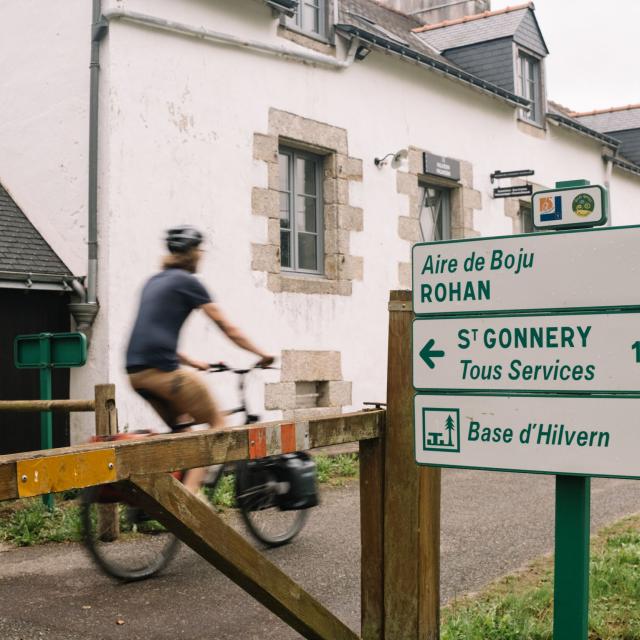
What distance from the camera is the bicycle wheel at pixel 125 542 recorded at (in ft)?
16.4

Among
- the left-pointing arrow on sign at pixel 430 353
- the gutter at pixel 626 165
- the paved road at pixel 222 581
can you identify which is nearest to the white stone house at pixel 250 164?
the paved road at pixel 222 581

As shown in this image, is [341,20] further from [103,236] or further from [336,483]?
[336,483]

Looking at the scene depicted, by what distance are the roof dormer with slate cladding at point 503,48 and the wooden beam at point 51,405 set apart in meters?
9.71

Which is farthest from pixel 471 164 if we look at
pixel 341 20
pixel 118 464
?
pixel 118 464

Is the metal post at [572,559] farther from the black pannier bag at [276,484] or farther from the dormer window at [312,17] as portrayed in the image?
the dormer window at [312,17]

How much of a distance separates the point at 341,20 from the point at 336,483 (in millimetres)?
5711

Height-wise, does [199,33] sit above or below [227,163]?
above

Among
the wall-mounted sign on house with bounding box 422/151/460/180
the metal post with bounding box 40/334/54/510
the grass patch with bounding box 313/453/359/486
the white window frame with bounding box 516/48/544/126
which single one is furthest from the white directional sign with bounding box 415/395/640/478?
the white window frame with bounding box 516/48/544/126

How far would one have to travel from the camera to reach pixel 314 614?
10.5 ft

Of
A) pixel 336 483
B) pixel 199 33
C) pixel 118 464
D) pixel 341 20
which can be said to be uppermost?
pixel 341 20

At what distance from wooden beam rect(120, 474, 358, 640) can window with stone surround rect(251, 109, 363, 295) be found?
6.87m

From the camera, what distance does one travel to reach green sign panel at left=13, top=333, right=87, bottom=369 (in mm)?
6527

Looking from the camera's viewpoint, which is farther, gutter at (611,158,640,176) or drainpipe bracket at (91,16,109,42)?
gutter at (611,158,640,176)

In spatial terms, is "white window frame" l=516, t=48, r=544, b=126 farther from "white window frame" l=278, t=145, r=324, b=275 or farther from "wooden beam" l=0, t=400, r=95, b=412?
"wooden beam" l=0, t=400, r=95, b=412
